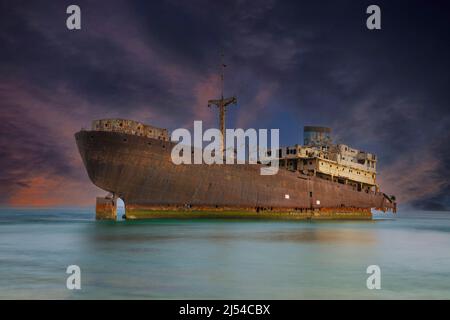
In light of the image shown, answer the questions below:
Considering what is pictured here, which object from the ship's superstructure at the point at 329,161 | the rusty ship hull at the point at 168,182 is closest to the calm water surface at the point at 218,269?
the rusty ship hull at the point at 168,182

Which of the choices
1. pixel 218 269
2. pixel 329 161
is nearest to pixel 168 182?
pixel 218 269

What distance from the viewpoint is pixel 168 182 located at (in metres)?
31.7

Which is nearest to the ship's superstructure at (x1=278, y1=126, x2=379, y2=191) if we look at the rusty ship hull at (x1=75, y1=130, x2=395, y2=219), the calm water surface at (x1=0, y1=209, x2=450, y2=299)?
the rusty ship hull at (x1=75, y1=130, x2=395, y2=219)

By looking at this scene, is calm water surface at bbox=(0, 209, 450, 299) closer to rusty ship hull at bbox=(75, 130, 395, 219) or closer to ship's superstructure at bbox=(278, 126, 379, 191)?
rusty ship hull at bbox=(75, 130, 395, 219)

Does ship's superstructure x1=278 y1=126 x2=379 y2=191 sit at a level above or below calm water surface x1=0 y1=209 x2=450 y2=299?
above

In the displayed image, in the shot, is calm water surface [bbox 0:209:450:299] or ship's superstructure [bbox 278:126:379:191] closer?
calm water surface [bbox 0:209:450:299]

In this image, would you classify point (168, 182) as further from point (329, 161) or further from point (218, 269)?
point (329, 161)

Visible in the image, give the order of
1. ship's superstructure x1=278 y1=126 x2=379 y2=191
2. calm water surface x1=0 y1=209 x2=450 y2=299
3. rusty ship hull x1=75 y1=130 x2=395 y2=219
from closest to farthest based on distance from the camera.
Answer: calm water surface x1=0 y1=209 x2=450 y2=299, rusty ship hull x1=75 y1=130 x2=395 y2=219, ship's superstructure x1=278 y1=126 x2=379 y2=191

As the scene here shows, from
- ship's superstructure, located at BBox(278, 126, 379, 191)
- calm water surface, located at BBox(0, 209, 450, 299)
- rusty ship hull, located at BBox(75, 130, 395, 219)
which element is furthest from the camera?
ship's superstructure, located at BBox(278, 126, 379, 191)

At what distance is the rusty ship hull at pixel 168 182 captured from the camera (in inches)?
1203

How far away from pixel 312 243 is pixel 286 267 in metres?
7.76

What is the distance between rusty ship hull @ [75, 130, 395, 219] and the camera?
30.6 metres

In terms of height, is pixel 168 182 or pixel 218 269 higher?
pixel 168 182
